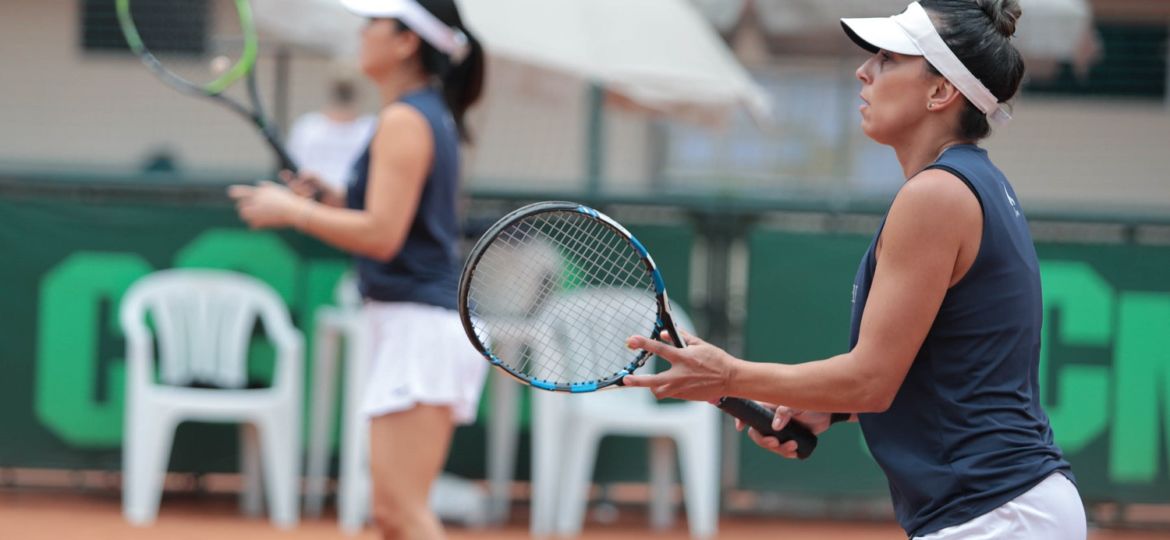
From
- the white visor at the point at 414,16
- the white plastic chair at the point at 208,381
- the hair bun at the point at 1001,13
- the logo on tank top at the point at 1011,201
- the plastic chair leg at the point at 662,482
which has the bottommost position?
the plastic chair leg at the point at 662,482

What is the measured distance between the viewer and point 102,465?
23.2 feet

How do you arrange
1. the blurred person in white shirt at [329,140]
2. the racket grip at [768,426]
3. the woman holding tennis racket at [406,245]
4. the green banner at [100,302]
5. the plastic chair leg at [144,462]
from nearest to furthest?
the racket grip at [768,426], the woman holding tennis racket at [406,245], the plastic chair leg at [144,462], the green banner at [100,302], the blurred person in white shirt at [329,140]

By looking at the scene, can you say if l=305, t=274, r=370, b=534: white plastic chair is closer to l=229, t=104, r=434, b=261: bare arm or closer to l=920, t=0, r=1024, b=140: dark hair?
l=229, t=104, r=434, b=261: bare arm

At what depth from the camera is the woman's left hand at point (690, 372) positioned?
7.84 ft

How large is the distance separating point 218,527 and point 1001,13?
196 inches

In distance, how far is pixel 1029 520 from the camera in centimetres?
248

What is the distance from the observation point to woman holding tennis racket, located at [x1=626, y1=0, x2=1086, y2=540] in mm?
2424

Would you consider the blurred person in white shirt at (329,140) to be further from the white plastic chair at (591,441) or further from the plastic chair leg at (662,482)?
the plastic chair leg at (662,482)

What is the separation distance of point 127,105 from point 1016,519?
6912 mm

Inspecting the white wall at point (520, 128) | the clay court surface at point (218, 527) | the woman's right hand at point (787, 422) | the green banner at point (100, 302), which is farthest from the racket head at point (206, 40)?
the woman's right hand at point (787, 422)

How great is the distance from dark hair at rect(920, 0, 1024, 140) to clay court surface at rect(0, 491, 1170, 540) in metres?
4.52

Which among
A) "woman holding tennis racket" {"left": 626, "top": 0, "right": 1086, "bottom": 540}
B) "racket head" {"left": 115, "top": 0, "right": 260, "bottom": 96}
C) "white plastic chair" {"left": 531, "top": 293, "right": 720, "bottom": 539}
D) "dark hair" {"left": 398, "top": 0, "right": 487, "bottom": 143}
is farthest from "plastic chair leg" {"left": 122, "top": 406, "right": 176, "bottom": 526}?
"woman holding tennis racket" {"left": 626, "top": 0, "right": 1086, "bottom": 540}

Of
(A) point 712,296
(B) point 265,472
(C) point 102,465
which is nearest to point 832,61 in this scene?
(A) point 712,296

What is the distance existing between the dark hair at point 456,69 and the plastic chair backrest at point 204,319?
267 cm
